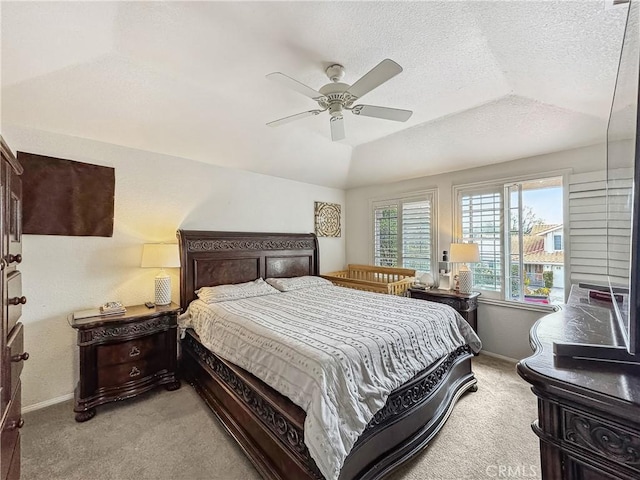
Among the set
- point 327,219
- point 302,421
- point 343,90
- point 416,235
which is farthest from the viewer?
point 327,219

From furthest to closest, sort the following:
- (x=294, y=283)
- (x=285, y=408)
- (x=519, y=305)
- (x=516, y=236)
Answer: (x=294, y=283) < (x=516, y=236) < (x=519, y=305) < (x=285, y=408)

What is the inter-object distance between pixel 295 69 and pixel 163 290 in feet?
8.66

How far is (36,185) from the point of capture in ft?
8.75

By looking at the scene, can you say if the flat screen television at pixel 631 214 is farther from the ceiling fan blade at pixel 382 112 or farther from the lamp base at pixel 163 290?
the lamp base at pixel 163 290

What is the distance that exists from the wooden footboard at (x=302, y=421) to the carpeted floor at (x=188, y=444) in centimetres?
11

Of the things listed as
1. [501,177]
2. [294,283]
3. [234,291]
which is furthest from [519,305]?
[234,291]

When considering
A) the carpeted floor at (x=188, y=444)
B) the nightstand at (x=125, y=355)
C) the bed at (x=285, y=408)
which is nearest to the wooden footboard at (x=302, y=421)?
the bed at (x=285, y=408)

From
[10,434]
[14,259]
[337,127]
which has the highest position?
[337,127]

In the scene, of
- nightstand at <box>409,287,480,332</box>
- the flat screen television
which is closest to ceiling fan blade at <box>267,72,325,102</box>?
the flat screen television

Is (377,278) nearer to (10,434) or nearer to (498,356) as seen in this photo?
(498,356)

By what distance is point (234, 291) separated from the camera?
3.36m

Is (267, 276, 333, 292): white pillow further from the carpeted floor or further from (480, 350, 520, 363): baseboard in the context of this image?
(480, 350, 520, 363): baseboard

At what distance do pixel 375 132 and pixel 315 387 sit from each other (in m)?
3.26

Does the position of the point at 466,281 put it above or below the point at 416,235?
below
